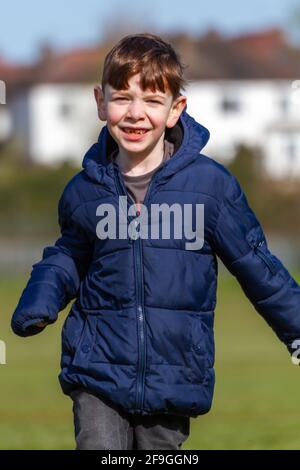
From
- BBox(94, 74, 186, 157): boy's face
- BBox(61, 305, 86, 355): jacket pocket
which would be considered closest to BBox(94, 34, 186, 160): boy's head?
BBox(94, 74, 186, 157): boy's face

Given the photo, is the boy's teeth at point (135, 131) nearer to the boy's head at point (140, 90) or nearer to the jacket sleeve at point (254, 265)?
the boy's head at point (140, 90)

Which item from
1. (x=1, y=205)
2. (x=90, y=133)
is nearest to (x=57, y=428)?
(x=1, y=205)

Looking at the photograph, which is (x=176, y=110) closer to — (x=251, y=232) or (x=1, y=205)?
(x=251, y=232)

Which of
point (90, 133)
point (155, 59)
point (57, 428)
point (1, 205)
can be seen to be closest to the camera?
point (155, 59)

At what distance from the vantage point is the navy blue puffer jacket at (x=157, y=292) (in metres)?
5.38

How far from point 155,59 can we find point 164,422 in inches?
58.8

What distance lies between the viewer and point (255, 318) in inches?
1066

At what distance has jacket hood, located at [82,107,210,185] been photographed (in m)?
5.50

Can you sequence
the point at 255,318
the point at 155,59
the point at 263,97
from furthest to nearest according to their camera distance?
the point at 263,97 < the point at 255,318 < the point at 155,59

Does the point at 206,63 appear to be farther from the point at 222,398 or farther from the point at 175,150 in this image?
the point at 175,150

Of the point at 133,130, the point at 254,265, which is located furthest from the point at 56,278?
the point at 254,265

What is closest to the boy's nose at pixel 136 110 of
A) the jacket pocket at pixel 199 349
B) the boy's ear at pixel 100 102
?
the boy's ear at pixel 100 102

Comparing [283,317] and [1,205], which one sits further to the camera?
[1,205]

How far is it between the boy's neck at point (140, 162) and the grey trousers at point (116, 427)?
0.93 meters
